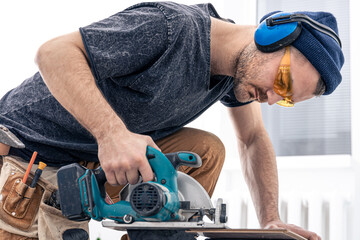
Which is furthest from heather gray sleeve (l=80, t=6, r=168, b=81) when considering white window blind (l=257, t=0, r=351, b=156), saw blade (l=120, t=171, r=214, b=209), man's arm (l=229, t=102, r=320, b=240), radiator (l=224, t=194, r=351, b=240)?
white window blind (l=257, t=0, r=351, b=156)

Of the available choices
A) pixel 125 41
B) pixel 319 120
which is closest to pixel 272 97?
pixel 125 41

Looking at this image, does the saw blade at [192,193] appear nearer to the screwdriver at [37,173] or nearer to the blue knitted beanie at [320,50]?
the screwdriver at [37,173]

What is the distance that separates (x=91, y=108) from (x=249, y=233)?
0.53m

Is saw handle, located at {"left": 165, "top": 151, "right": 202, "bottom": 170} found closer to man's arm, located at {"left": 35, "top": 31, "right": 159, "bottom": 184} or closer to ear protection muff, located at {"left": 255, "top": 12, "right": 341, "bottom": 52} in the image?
man's arm, located at {"left": 35, "top": 31, "right": 159, "bottom": 184}

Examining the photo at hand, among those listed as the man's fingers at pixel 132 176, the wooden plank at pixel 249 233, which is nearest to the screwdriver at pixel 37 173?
the man's fingers at pixel 132 176

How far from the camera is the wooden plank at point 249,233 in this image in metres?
1.08

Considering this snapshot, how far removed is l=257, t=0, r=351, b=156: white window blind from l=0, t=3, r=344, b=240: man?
1.01 meters

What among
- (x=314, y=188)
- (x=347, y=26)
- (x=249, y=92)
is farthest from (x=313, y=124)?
(x=249, y=92)

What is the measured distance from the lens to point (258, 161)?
2010 mm

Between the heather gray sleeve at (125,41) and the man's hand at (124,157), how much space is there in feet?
0.82

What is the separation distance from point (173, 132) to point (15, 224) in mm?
670

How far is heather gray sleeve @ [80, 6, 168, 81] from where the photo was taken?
136 cm

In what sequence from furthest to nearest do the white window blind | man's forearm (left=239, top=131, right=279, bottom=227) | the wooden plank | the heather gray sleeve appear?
the white window blind → man's forearm (left=239, top=131, right=279, bottom=227) → the heather gray sleeve → the wooden plank

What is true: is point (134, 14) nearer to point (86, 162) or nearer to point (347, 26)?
point (86, 162)
